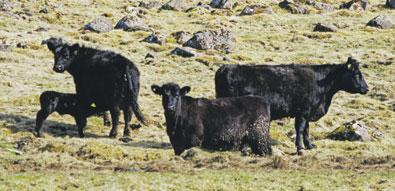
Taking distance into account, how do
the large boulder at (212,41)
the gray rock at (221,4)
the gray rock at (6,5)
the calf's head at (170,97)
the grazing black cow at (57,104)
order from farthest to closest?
the gray rock at (221,4), the gray rock at (6,5), the large boulder at (212,41), the grazing black cow at (57,104), the calf's head at (170,97)

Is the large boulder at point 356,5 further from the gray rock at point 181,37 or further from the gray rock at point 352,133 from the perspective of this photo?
the gray rock at point 352,133

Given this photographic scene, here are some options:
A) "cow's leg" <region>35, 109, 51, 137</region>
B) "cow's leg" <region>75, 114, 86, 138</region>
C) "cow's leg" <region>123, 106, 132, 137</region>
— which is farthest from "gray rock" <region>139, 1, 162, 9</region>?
"cow's leg" <region>35, 109, 51, 137</region>

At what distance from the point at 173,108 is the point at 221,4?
68.6 metres

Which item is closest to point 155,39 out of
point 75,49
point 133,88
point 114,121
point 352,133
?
point 75,49

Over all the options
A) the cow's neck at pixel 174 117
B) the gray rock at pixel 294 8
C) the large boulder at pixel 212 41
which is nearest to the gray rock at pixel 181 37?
the large boulder at pixel 212 41

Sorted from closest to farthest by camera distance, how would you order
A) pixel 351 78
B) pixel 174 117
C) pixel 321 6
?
pixel 174 117
pixel 351 78
pixel 321 6

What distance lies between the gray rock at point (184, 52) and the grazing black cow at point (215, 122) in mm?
29804

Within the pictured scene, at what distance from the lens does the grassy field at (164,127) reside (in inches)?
661

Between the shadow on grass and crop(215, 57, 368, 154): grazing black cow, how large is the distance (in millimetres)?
5212

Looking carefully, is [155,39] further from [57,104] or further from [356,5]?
[356,5]

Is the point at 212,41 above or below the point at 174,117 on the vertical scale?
above

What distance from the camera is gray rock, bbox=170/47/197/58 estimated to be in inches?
1943

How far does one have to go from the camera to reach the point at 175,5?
8231 centimetres

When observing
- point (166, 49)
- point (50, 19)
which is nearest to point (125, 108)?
point (166, 49)
